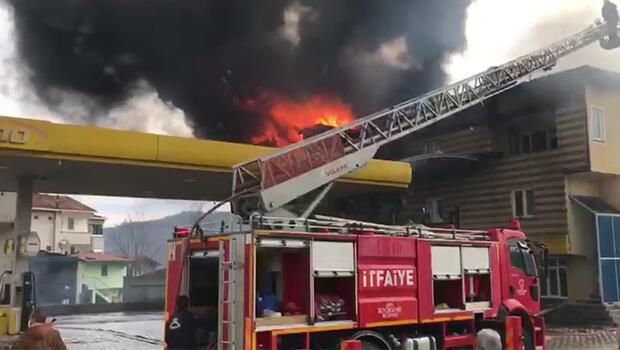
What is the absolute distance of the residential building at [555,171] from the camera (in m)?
19.8

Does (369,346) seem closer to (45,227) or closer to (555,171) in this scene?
(555,171)

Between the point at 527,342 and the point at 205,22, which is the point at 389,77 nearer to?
the point at 205,22

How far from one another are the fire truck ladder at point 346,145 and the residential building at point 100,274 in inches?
1392

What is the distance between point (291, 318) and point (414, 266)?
2.47 metres

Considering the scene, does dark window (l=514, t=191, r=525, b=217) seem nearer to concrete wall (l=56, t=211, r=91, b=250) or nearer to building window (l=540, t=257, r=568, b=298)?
building window (l=540, t=257, r=568, b=298)

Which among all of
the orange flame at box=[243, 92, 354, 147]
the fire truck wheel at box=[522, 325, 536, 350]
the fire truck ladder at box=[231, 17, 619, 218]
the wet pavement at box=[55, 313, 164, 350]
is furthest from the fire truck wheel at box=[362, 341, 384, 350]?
the orange flame at box=[243, 92, 354, 147]

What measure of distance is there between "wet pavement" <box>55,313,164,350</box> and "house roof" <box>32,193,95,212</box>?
104ft

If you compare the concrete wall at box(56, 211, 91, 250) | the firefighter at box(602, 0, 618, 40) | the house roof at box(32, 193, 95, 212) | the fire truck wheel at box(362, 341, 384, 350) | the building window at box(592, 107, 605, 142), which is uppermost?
the firefighter at box(602, 0, 618, 40)

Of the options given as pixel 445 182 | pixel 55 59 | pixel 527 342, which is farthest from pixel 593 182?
pixel 55 59

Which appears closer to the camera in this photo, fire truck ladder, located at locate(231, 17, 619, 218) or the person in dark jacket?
the person in dark jacket

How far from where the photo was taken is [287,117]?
19.0m

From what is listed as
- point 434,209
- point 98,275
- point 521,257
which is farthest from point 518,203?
point 98,275

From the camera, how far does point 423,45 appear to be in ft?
74.6

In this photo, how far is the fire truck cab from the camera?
737 cm
